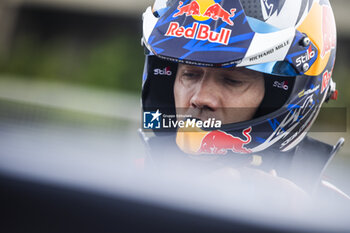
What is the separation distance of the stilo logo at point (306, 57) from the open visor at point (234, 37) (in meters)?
0.01

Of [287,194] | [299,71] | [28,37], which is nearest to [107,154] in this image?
[287,194]

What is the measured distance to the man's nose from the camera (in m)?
1.81

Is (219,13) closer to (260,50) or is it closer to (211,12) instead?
(211,12)

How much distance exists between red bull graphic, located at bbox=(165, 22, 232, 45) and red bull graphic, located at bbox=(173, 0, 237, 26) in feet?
0.14

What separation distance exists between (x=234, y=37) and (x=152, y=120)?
0.49 metres

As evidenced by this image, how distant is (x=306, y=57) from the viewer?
1760 mm

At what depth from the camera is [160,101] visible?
6.70 feet

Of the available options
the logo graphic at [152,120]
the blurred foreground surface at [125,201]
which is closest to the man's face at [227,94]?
the logo graphic at [152,120]

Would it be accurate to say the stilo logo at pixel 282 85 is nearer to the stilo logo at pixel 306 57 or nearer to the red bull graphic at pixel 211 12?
the stilo logo at pixel 306 57

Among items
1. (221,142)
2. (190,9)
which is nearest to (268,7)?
(190,9)

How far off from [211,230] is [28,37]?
35.8 feet

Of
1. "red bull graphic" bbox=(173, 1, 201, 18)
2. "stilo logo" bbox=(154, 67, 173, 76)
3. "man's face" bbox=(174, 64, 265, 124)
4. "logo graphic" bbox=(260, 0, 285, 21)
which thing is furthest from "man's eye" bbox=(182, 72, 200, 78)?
"logo graphic" bbox=(260, 0, 285, 21)

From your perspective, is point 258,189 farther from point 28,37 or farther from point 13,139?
point 28,37

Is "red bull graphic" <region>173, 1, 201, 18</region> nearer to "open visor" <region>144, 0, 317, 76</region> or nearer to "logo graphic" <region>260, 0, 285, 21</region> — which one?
"open visor" <region>144, 0, 317, 76</region>
